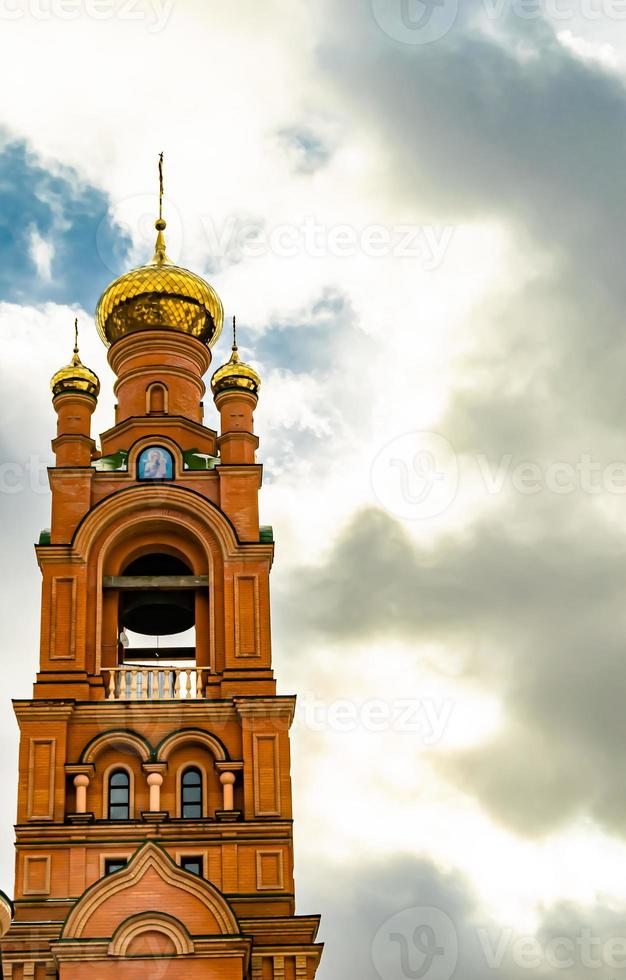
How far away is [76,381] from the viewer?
1286 inches

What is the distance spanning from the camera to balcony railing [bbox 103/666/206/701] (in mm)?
29984

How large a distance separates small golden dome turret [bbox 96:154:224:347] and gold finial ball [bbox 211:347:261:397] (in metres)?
1.68

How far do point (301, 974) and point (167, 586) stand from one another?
6.83 meters

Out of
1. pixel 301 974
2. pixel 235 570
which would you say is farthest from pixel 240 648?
pixel 301 974

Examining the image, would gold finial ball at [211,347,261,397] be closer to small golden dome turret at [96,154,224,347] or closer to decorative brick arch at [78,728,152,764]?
small golden dome turret at [96,154,224,347]

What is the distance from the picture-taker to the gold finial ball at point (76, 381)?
3262 centimetres

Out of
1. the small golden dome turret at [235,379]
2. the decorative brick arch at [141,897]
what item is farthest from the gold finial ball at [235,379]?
the decorative brick arch at [141,897]

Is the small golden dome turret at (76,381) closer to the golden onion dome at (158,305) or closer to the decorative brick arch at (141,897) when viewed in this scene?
the golden onion dome at (158,305)

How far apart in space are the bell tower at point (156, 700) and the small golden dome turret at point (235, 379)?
0.04m

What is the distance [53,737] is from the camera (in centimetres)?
2931

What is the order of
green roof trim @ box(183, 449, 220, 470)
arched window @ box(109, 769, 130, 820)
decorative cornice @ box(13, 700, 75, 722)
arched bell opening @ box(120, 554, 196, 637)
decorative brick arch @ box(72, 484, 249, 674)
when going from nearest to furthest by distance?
arched window @ box(109, 769, 130, 820), decorative cornice @ box(13, 700, 75, 722), decorative brick arch @ box(72, 484, 249, 674), arched bell opening @ box(120, 554, 196, 637), green roof trim @ box(183, 449, 220, 470)

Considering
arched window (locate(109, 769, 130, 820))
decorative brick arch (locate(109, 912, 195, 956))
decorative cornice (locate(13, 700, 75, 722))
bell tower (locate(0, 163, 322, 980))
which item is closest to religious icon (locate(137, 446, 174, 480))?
bell tower (locate(0, 163, 322, 980))

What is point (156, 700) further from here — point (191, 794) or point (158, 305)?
point (158, 305)

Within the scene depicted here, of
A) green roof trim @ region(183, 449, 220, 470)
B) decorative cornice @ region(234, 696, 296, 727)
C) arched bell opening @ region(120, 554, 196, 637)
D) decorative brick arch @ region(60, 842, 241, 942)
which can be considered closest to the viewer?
decorative brick arch @ region(60, 842, 241, 942)
